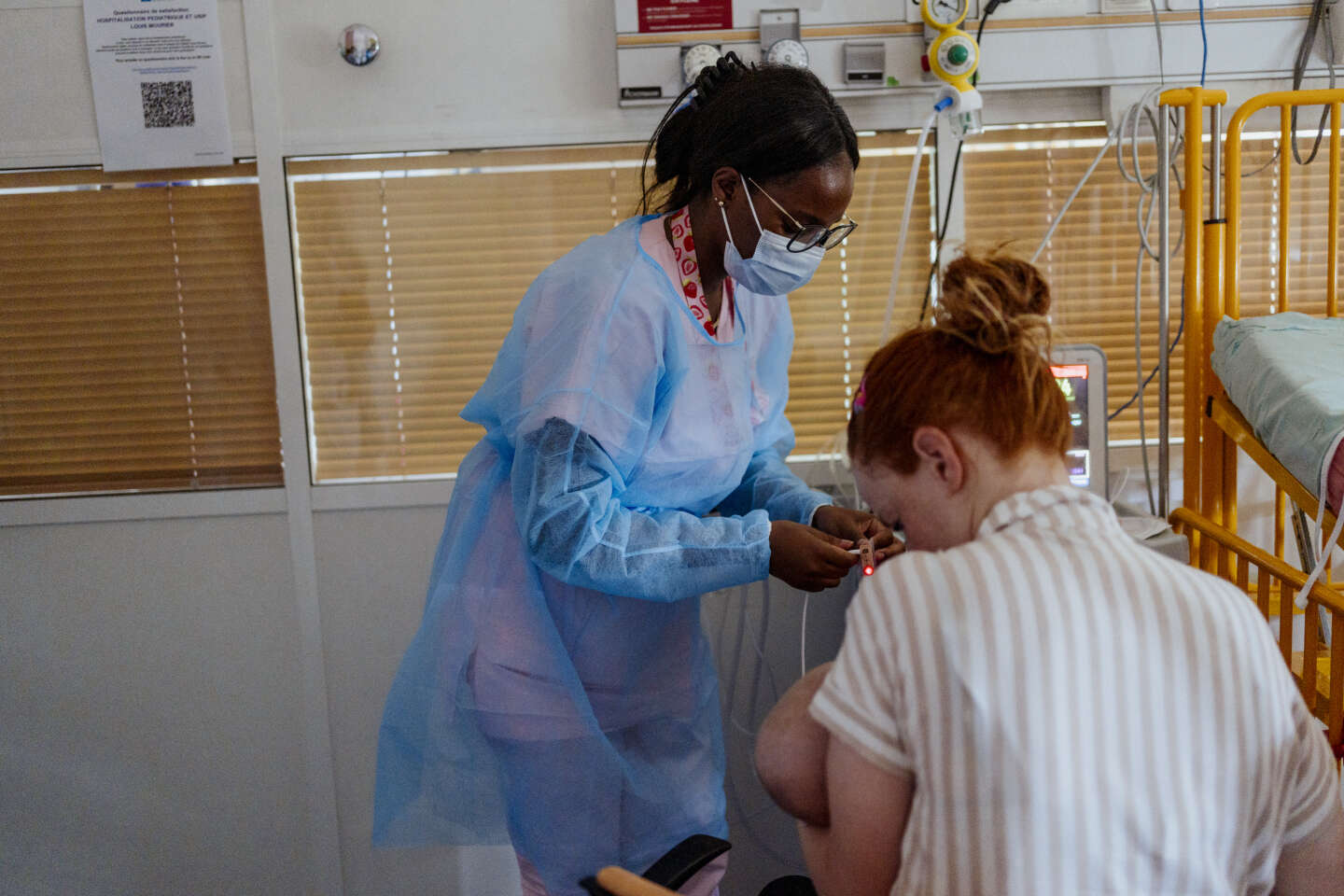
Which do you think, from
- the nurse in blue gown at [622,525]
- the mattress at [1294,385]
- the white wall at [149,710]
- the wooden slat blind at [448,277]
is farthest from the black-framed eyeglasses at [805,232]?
the white wall at [149,710]

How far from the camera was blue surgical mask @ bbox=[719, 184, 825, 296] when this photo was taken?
1.38m

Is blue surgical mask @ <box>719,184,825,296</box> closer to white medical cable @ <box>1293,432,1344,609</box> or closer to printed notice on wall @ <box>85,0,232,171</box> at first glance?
white medical cable @ <box>1293,432,1344,609</box>

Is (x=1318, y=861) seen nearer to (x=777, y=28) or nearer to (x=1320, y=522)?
(x=1320, y=522)

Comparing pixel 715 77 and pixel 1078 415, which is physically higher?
pixel 715 77

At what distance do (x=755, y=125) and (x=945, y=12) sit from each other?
0.79 m

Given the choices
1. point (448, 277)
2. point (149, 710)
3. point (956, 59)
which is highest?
point (956, 59)

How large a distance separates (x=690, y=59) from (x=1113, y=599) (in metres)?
1.47

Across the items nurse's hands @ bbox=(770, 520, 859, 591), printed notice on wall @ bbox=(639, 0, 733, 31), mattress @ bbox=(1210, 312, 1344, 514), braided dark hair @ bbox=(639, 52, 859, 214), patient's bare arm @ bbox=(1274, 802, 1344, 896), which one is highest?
printed notice on wall @ bbox=(639, 0, 733, 31)

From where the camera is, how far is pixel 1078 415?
5.94ft

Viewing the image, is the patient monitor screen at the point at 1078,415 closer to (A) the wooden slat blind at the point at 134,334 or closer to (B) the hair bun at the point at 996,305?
(B) the hair bun at the point at 996,305

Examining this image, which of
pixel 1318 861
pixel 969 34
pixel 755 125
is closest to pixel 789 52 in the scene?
pixel 969 34

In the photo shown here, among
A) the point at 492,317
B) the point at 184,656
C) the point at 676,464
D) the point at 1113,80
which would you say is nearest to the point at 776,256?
the point at 676,464

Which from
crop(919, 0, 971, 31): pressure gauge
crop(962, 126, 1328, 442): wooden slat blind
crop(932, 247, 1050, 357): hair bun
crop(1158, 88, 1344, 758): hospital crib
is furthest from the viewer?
crop(962, 126, 1328, 442): wooden slat blind

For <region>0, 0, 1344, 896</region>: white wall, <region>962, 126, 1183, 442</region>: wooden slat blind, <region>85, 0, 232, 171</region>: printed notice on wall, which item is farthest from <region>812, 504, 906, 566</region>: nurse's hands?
<region>85, 0, 232, 171</region>: printed notice on wall
